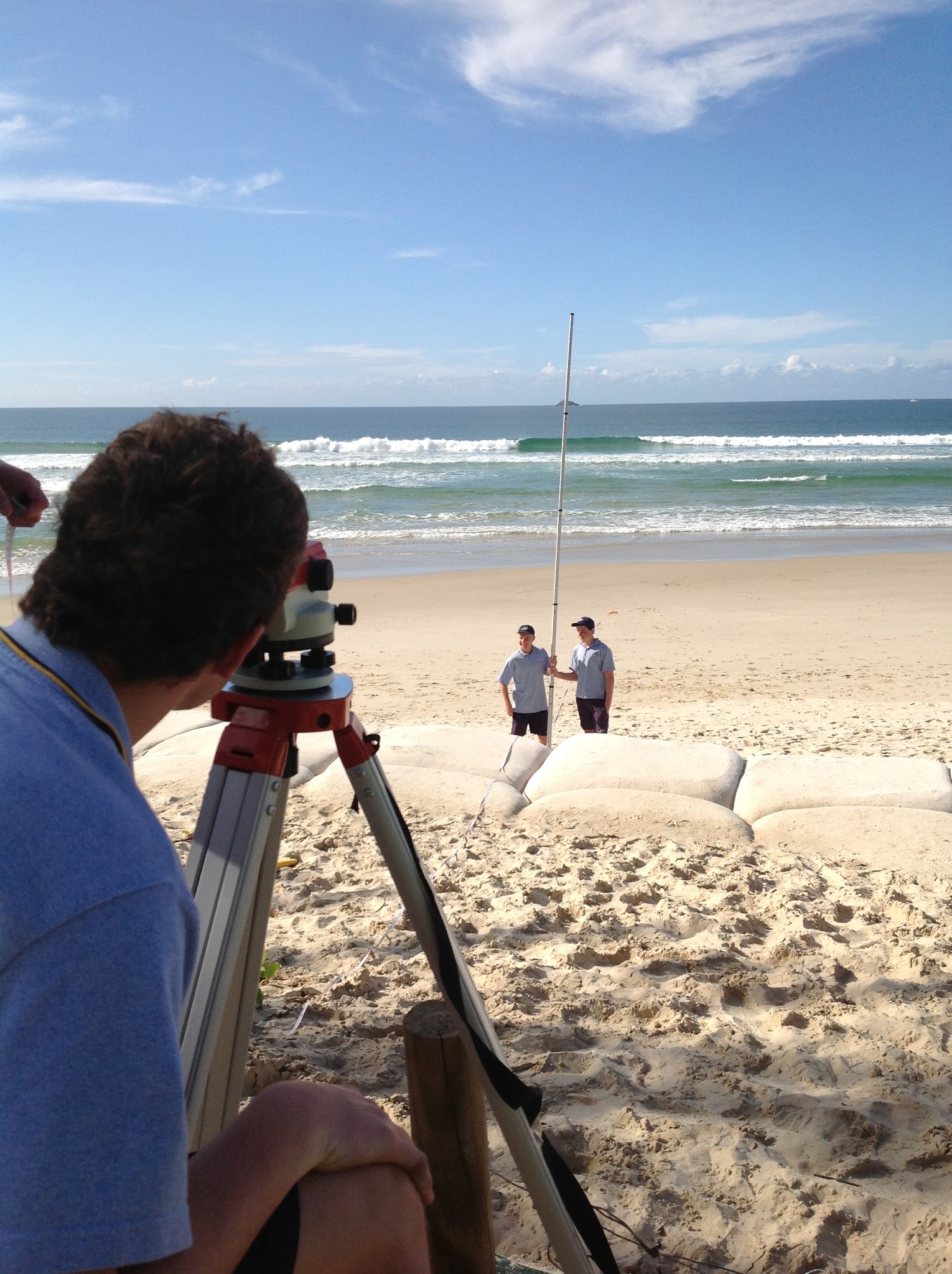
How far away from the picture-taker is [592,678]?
666 centimetres

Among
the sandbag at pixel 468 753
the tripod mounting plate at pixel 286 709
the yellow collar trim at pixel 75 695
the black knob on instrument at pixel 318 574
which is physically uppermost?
the black knob on instrument at pixel 318 574

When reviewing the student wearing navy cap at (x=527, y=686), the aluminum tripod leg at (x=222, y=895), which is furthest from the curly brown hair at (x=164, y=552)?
the student wearing navy cap at (x=527, y=686)

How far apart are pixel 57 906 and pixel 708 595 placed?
13.0m

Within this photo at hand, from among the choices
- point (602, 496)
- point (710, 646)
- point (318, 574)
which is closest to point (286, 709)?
point (318, 574)

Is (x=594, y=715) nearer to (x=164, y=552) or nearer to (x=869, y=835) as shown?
(x=869, y=835)

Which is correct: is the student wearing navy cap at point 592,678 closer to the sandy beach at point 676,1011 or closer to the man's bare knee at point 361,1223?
the sandy beach at point 676,1011

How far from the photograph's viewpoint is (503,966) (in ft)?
9.83

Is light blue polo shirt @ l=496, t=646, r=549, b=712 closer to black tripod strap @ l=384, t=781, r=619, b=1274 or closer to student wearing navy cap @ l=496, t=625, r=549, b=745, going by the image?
student wearing navy cap @ l=496, t=625, r=549, b=745

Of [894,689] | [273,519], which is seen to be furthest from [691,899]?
[894,689]

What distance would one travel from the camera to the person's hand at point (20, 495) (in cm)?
173

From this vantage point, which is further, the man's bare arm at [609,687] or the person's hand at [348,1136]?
the man's bare arm at [609,687]

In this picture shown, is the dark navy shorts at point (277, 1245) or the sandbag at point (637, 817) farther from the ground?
the dark navy shorts at point (277, 1245)

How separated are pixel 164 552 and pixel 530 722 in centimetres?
574

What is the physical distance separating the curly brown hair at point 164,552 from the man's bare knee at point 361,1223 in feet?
1.90
